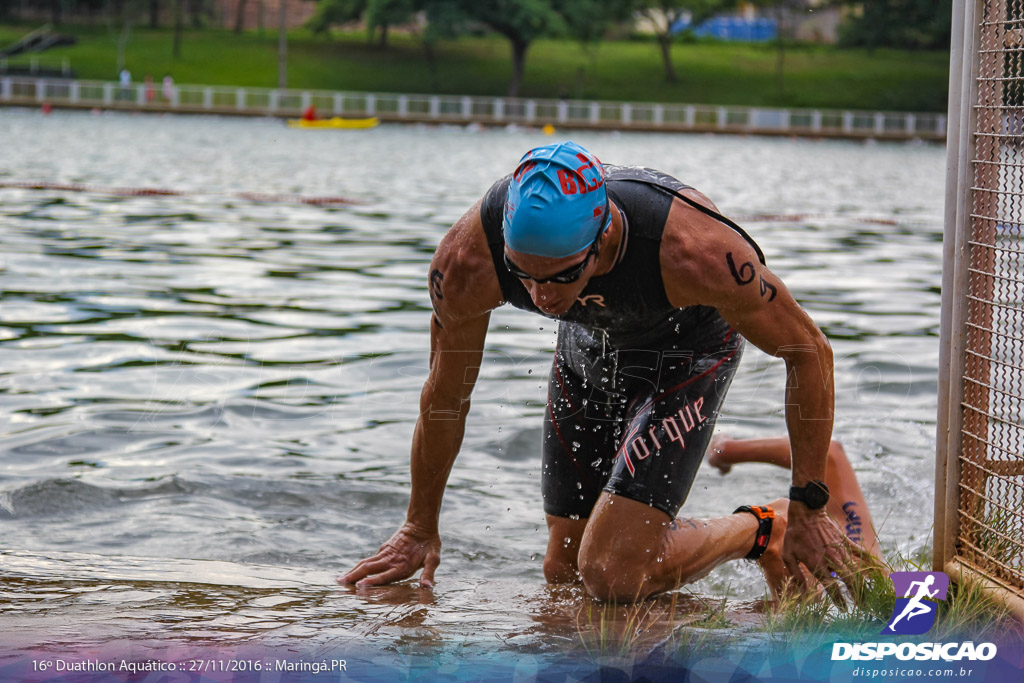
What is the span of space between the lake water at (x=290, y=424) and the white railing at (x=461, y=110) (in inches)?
1361

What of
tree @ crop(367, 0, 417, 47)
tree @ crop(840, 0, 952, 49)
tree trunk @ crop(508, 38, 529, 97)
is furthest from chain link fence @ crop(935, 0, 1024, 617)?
tree trunk @ crop(508, 38, 529, 97)

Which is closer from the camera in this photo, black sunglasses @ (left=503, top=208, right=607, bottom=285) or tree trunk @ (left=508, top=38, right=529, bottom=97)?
black sunglasses @ (left=503, top=208, right=607, bottom=285)

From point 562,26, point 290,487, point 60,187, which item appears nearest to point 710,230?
point 290,487

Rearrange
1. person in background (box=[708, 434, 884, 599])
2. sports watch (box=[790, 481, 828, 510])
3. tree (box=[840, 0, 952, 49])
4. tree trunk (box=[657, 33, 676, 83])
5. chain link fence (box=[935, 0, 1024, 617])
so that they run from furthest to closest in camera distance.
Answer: tree trunk (box=[657, 33, 676, 83]) → tree (box=[840, 0, 952, 49]) → person in background (box=[708, 434, 884, 599]) → sports watch (box=[790, 481, 828, 510]) → chain link fence (box=[935, 0, 1024, 617])

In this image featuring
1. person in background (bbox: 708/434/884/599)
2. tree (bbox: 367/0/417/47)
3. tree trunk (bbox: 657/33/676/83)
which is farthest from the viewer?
tree trunk (bbox: 657/33/676/83)

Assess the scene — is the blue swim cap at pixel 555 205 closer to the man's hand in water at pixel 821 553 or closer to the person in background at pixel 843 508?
the man's hand in water at pixel 821 553

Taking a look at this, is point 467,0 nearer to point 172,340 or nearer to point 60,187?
point 60,187

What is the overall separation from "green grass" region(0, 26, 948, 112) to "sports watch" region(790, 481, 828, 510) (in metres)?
61.8

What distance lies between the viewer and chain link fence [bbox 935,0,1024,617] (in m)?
3.66

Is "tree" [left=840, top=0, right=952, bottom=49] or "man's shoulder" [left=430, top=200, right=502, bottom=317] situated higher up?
"tree" [left=840, top=0, right=952, bottom=49]

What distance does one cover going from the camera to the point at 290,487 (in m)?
6.02

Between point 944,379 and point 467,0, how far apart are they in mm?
62581

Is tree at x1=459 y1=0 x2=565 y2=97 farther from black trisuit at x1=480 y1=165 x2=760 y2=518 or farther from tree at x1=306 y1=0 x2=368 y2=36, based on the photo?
black trisuit at x1=480 y1=165 x2=760 y2=518

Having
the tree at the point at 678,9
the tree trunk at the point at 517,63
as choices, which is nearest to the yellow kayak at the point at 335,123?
the tree trunk at the point at 517,63
